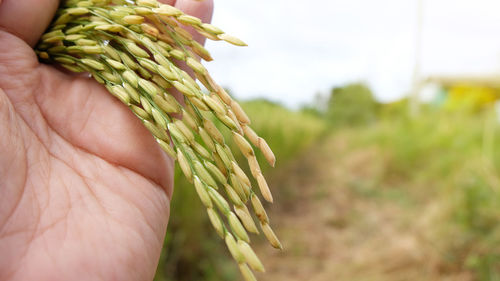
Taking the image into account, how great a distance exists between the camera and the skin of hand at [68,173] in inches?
26.4

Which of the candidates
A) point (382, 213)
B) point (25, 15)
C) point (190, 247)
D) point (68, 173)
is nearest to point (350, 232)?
point (382, 213)

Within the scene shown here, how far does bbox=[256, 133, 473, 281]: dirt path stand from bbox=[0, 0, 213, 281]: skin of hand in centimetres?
197

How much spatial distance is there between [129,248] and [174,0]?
55 cm

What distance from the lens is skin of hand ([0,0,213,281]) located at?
67cm

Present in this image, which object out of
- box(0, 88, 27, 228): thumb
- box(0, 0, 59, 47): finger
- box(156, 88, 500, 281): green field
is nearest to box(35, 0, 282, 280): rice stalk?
box(0, 0, 59, 47): finger

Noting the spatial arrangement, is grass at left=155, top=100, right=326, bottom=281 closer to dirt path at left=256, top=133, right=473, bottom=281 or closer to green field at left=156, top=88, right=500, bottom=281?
green field at left=156, top=88, right=500, bottom=281

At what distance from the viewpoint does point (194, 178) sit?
610mm

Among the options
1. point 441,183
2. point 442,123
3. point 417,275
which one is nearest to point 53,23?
point 417,275

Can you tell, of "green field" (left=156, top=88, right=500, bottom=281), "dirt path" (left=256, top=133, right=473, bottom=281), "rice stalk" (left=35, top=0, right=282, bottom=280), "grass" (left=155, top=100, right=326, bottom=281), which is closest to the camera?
"rice stalk" (left=35, top=0, right=282, bottom=280)

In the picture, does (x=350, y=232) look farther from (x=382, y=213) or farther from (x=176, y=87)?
(x=176, y=87)

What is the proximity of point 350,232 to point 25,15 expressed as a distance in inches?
118

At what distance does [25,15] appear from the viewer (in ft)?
2.59

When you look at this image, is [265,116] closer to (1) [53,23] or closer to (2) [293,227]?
(2) [293,227]

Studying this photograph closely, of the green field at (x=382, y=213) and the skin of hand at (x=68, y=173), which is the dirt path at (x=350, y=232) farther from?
the skin of hand at (x=68, y=173)
